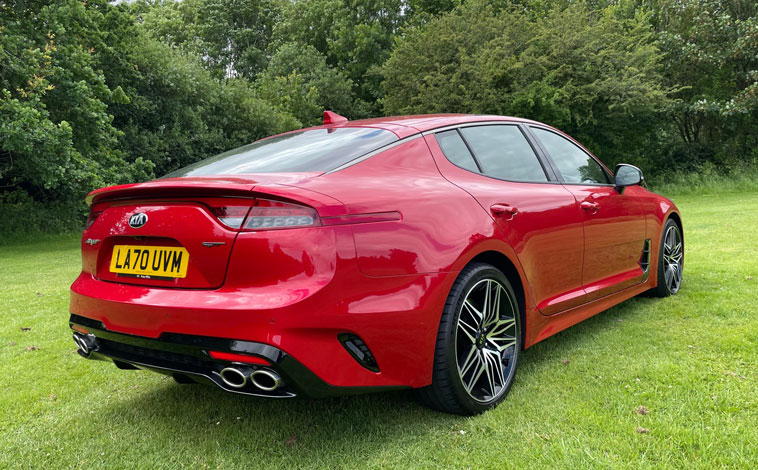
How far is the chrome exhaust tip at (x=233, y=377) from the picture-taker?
6.76 feet

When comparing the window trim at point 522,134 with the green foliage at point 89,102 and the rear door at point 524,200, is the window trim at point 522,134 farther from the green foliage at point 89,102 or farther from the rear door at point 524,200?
the green foliage at point 89,102

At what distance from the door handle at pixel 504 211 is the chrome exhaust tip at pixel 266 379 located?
53.6 inches

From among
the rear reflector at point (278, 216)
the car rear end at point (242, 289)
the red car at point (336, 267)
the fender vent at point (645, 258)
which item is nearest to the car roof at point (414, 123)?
the red car at point (336, 267)

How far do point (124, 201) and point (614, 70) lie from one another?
2452cm

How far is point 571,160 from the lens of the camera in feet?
12.8

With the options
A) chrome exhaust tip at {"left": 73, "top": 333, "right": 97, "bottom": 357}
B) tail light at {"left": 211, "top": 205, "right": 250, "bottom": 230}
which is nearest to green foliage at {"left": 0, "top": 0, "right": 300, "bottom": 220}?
chrome exhaust tip at {"left": 73, "top": 333, "right": 97, "bottom": 357}

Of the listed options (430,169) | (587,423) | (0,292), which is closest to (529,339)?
(587,423)

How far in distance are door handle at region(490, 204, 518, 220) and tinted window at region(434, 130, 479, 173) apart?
0.82 feet

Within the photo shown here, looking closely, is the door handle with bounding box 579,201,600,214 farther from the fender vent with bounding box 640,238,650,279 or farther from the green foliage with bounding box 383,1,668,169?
the green foliage with bounding box 383,1,668,169

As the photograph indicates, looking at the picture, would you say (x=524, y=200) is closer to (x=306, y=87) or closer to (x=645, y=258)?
(x=645, y=258)

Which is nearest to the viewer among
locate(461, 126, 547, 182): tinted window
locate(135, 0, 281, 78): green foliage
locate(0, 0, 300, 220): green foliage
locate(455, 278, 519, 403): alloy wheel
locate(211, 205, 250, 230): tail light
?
locate(211, 205, 250, 230): tail light

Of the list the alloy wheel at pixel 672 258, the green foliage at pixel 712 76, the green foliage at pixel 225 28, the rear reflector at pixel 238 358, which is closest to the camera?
the rear reflector at pixel 238 358

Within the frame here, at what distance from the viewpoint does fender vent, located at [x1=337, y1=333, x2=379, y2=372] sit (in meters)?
2.15

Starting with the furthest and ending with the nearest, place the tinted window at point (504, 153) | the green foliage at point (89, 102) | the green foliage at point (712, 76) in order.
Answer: the green foliage at point (712, 76) < the green foliage at point (89, 102) < the tinted window at point (504, 153)
